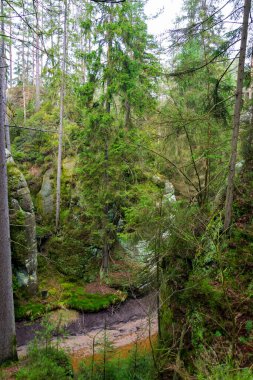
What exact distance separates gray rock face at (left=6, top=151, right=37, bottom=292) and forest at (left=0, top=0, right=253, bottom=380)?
5 cm

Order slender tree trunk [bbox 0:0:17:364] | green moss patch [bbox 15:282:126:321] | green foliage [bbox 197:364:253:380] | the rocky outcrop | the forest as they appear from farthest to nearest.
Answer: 1. the rocky outcrop
2. green moss patch [bbox 15:282:126:321]
3. slender tree trunk [bbox 0:0:17:364]
4. the forest
5. green foliage [bbox 197:364:253:380]

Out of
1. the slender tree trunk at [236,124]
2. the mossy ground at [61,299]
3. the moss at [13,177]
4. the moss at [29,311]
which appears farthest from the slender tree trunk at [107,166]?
the slender tree trunk at [236,124]

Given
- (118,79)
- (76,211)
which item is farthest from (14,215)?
(118,79)

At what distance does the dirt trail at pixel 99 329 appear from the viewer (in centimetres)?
855

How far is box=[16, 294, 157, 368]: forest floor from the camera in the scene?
8.38m

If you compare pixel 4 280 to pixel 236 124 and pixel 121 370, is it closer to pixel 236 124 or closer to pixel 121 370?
pixel 121 370

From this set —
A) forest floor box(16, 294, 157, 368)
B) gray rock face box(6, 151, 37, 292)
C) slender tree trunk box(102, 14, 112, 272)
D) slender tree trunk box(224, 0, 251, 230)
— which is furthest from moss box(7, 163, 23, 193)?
slender tree trunk box(224, 0, 251, 230)

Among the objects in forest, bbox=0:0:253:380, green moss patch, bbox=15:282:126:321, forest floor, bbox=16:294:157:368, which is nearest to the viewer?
forest, bbox=0:0:253:380

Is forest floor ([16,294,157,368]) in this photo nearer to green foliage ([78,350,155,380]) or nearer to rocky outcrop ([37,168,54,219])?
green foliage ([78,350,155,380])

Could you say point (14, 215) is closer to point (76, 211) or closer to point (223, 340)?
point (76, 211)

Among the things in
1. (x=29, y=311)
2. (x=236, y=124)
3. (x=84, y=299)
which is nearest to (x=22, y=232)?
(x=29, y=311)

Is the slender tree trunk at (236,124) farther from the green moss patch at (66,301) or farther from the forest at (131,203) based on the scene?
the green moss patch at (66,301)

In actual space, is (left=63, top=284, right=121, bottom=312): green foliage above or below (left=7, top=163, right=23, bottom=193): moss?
below

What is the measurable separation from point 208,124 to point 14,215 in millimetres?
7925
